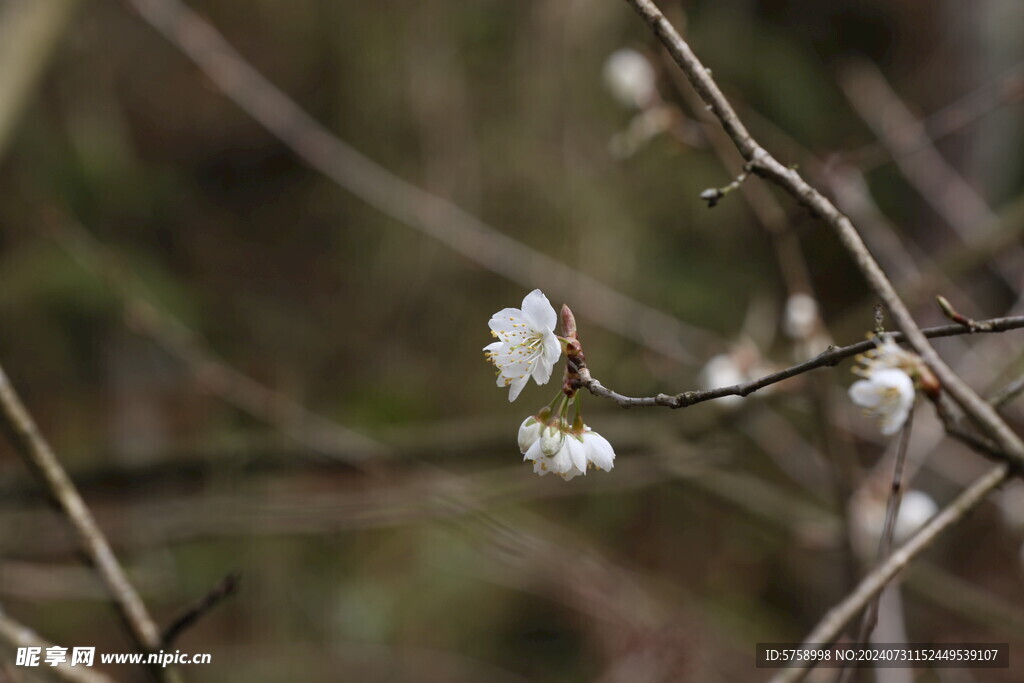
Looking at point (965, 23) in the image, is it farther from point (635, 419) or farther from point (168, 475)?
point (168, 475)

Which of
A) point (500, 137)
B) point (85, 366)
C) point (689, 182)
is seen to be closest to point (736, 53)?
point (689, 182)

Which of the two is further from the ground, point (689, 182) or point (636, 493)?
point (689, 182)

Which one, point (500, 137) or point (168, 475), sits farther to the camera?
point (500, 137)

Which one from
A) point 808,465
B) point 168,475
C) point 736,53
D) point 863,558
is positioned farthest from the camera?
point 736,53

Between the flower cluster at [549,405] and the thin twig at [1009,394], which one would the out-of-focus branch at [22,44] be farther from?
the thin twig at [1009,394]

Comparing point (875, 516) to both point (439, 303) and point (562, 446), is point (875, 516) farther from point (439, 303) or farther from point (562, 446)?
point (439, 303)

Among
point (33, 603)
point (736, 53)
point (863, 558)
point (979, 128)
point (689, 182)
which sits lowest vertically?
point (863, 558)

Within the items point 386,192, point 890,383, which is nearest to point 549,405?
point 890,383

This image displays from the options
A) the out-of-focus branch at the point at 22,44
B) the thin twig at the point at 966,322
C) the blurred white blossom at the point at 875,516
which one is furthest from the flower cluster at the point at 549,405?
the out-of-focus branch at the point at 22,44
